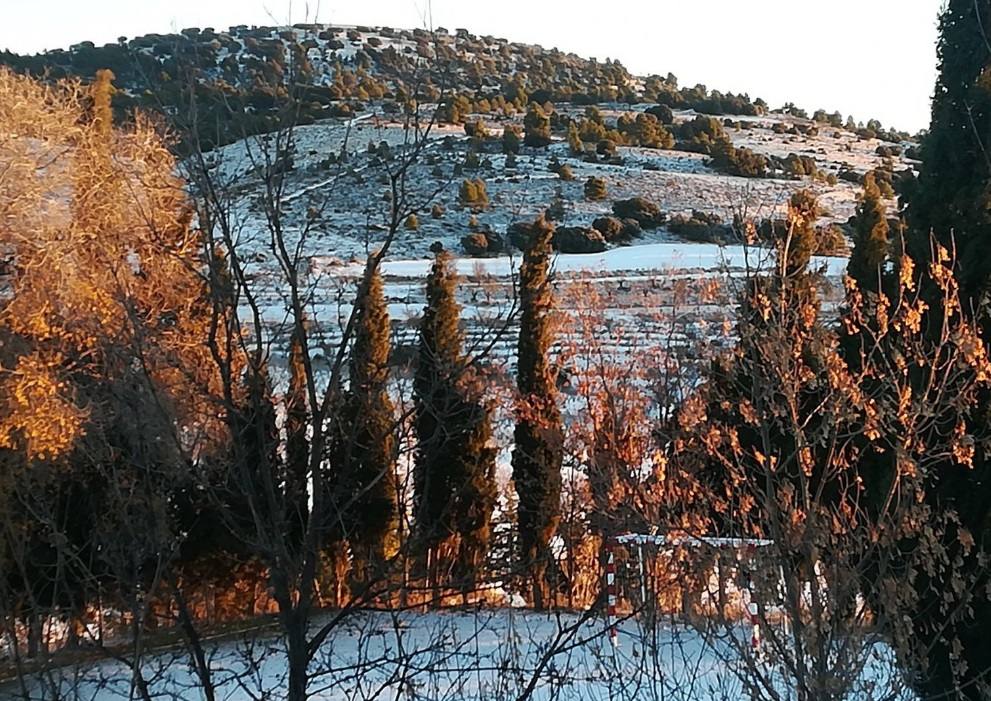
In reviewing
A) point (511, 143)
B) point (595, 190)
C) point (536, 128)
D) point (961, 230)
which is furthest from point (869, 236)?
point (536, 128)

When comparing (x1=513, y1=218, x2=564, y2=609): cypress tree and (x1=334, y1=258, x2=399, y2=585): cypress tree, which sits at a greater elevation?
(x1=334, y1=258, x2=399, y2=585): cypress tree

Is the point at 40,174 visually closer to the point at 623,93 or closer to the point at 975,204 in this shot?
the point at 975,204

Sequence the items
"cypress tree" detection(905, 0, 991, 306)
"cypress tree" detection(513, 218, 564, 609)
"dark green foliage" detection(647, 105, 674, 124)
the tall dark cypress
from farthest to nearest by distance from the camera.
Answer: "dark green foliage" detection(647, 105, 674, 124), "cypress tree" detection(513, 218, 564, 609), "cypress tree" detection(905, 0, 991, 306), the tall dark cypress

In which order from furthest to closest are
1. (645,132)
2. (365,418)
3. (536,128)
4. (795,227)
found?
1. (645,132)
2. (536,128)
3. (795,227)
4. (365,418)

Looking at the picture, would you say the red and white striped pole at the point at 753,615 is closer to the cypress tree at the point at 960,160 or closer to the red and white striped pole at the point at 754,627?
the red and white striped pole at the point at 754,627

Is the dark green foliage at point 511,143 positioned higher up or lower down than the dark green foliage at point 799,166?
higher up

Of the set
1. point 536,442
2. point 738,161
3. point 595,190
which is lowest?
point 536,442

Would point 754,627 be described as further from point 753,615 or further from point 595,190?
point 595,190

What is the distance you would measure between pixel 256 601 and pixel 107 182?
17.0ft

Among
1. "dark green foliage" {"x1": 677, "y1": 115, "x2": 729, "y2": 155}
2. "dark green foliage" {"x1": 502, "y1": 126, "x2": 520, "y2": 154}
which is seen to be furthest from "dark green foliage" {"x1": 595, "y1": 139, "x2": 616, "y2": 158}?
"dark green foliage" {"x1": 677, "y1": 115, "x2": 729, "y2": 155}

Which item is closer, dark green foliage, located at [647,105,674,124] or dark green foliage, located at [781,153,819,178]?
dark green foliage, located at [781,153,819,178]

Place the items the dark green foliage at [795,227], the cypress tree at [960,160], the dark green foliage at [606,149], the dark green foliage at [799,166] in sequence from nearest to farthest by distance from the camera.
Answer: the dark green foliage at [795,227] < the cypress tree at [960,160] < the dark green foliage at [799,166] < the dark green foliage at [606,149]

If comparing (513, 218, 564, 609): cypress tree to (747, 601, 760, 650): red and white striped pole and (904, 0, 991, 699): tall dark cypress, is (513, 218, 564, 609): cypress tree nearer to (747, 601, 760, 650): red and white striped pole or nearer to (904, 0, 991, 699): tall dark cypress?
(904, 0, 991, 699): tall dark cypress

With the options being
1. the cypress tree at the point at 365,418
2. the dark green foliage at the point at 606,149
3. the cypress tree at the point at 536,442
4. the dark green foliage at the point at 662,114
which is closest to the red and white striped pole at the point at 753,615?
the cypress tree at the point at 365,418
